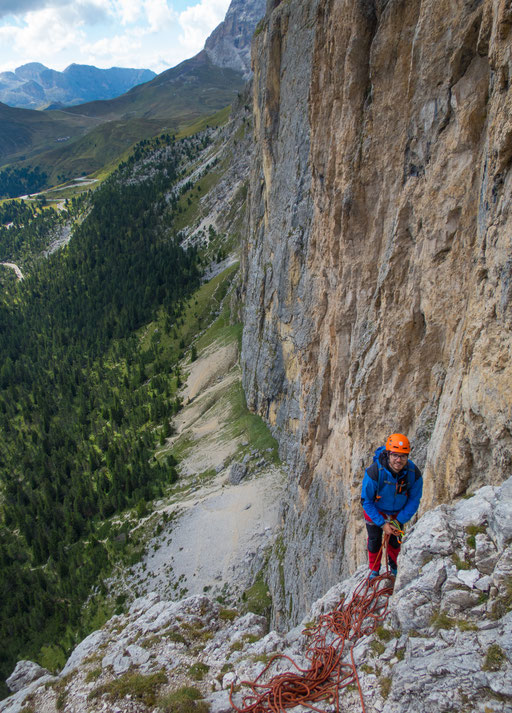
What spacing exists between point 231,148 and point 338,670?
150987 mm

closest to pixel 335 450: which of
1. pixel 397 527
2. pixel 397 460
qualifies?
pixel 397 527

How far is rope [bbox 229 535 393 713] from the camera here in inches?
313

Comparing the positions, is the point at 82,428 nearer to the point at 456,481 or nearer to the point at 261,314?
the point at 261,314

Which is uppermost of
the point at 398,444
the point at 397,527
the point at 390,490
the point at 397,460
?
the point at 398,444

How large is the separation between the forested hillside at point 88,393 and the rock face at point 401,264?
122ft

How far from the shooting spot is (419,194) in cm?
1353

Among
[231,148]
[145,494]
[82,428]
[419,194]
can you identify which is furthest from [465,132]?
[231,148]

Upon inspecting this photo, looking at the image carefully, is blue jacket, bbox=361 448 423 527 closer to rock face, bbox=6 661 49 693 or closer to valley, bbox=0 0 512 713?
valley, bbox=0 0 512 713

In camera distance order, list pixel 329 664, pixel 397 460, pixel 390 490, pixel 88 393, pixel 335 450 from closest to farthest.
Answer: pixel 329 664, pixel 397 460, pixel 390 490, pixel 335 450, pixel 88 393

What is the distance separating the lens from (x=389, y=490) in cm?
900

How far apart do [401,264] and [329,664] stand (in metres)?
12.1

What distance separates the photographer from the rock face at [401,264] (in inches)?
364

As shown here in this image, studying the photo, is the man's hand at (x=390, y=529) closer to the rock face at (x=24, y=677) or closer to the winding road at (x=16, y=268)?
the rock face at (x=24, y=677)

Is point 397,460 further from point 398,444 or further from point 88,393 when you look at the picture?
point 88,393
